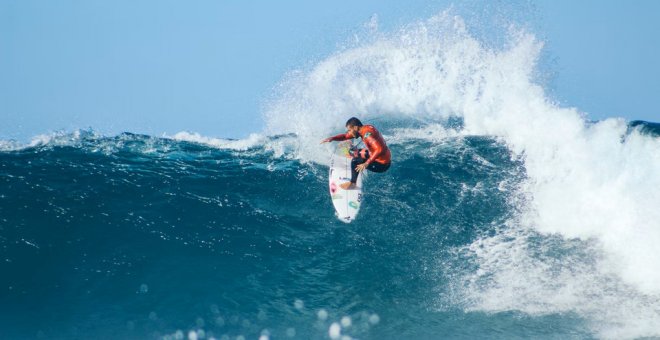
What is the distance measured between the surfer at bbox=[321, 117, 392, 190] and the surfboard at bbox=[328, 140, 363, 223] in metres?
0.45

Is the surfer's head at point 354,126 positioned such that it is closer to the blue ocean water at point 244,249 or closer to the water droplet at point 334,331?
the blue ocean water at point 244,249

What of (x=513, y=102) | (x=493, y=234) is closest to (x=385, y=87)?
(x=513, y=102)

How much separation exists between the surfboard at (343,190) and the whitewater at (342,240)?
3.72ft

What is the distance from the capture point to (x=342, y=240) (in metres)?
11.0

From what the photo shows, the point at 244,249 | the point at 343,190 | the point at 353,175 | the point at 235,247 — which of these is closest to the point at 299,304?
the point at 244,249

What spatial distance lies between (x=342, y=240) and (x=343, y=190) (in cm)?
136

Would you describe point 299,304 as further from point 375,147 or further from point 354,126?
point 354,126

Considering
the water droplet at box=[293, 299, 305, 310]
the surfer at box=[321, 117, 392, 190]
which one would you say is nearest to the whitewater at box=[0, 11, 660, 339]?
the water droplet at box=[293, 299, 305, 310]

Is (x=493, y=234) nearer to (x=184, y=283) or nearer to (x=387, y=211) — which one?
(x=387, y=211)

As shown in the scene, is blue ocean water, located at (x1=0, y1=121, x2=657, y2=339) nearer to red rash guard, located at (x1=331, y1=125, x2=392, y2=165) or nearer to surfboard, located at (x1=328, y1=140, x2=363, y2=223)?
surfboard, located at (x1=328, y1=140, x2=363, y2=223)

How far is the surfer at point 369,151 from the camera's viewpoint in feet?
30.2

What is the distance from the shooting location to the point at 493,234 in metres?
10.4

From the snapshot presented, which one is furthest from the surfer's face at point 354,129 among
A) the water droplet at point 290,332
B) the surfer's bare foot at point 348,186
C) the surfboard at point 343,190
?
the water droplet at point 290,332

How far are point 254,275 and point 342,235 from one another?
1.92 metres
